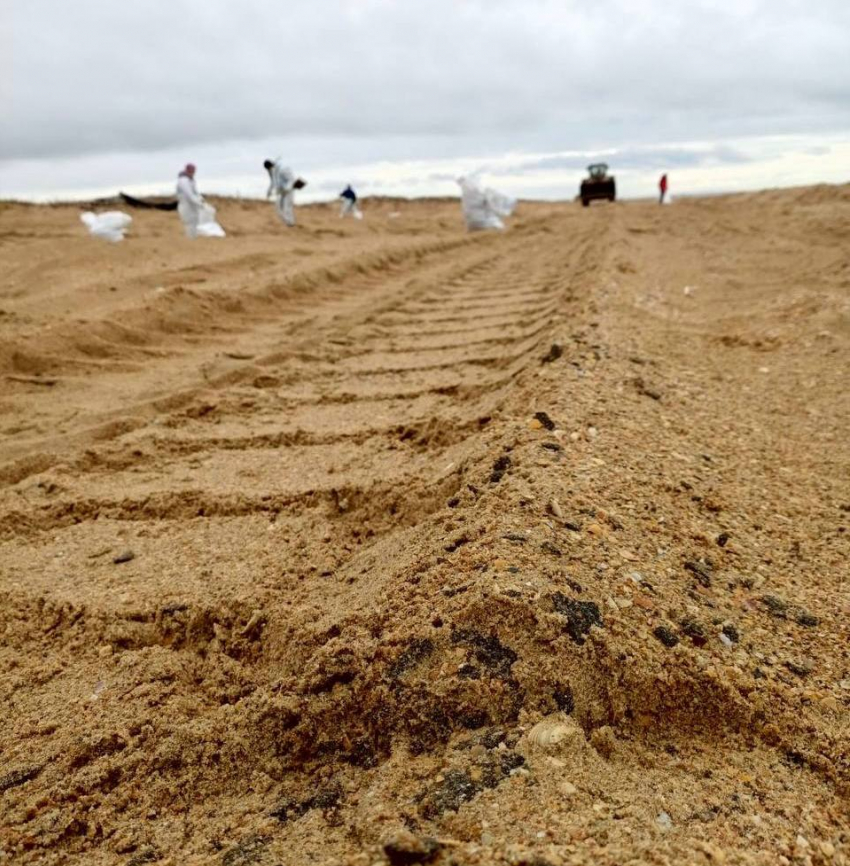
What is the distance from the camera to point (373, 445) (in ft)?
10.0

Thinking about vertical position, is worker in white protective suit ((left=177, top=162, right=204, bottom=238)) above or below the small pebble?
above

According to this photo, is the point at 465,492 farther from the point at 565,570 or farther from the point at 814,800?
the point at 814,800

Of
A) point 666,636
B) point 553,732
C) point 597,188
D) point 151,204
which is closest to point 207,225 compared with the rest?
point 151,204

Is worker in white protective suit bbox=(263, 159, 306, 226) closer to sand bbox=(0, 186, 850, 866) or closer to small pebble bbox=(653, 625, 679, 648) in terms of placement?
sand bbox=(0, 186, 850, 866)

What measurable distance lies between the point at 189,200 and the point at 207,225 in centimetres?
63

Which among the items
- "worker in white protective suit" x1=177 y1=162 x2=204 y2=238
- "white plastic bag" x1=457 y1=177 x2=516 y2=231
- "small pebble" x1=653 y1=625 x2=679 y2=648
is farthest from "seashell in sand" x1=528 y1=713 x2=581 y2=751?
"white plastic bag" x1=457 y1=177 x2=516 y2=231

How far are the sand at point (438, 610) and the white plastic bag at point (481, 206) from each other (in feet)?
38.4

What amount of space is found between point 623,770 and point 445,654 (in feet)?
1.22

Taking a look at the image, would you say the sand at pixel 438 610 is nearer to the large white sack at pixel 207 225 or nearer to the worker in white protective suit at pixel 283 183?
the large white sack at pixel 207 225

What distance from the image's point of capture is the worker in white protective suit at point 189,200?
461 inches

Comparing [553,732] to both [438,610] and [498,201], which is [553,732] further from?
[498,201]

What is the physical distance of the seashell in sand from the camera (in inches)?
51.9

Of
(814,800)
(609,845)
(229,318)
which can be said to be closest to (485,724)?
(609,845)

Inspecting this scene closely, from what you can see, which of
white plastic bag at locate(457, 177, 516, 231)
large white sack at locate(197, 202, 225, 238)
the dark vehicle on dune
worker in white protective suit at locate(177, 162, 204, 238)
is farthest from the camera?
the dark vehicle on dune
